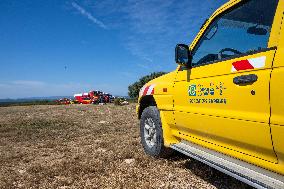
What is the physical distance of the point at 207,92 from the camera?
3529mm

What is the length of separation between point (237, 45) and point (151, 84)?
203cm

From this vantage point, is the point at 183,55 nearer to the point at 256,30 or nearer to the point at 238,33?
the point at 238,33

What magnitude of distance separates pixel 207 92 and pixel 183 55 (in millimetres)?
750

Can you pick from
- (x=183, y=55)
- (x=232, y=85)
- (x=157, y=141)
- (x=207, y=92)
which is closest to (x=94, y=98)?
(x=157, y=141)

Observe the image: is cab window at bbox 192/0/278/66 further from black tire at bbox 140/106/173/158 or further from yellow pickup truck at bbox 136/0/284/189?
black tire at bbox 140/106/173/158

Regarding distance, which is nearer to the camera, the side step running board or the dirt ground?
the side step running board

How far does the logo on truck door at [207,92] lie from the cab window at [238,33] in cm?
32

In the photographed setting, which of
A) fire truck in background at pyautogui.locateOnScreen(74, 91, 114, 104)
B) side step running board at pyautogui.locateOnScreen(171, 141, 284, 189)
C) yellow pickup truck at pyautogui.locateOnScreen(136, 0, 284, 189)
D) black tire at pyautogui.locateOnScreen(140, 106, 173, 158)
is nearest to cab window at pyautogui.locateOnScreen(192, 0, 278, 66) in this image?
yellow pickup truck at pyautogui.locateOnScreen(136, 0, 284, 189)

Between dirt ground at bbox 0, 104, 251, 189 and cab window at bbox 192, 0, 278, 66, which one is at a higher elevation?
cab window at bbox 192, 0, 278, 66

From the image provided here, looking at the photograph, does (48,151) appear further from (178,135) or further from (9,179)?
(178,135)

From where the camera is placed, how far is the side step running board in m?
2.65

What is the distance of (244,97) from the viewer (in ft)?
9.55

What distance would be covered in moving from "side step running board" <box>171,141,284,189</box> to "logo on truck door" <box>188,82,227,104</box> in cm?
61

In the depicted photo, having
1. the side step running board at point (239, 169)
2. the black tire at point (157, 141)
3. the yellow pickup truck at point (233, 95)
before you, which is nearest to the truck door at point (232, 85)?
the yellow pickup truck at point (233, 95)
